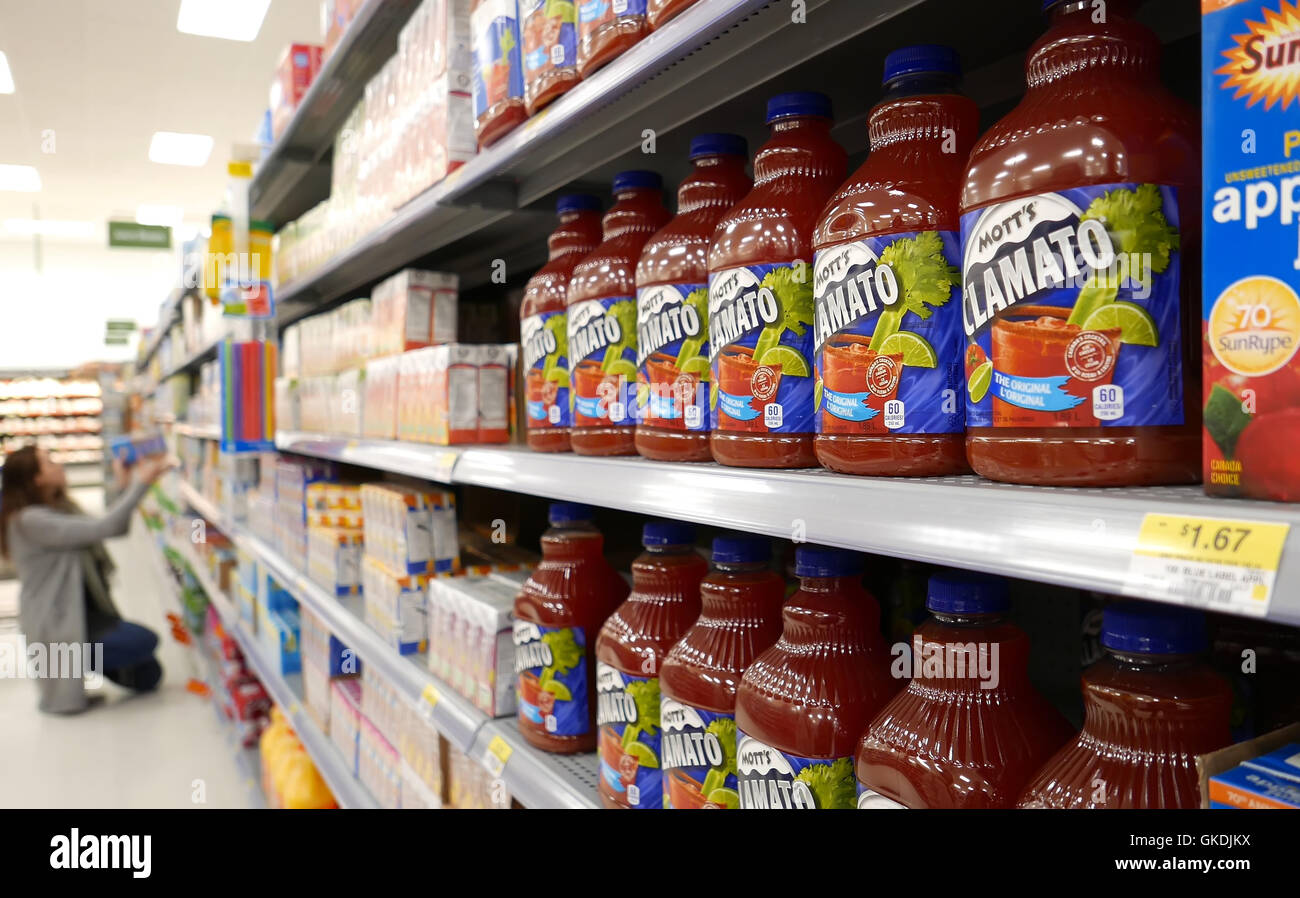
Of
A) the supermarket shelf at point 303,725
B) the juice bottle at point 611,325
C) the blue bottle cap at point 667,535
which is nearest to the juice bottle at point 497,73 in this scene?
the juice bottle at point 611,325

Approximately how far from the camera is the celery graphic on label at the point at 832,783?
2.85 feet

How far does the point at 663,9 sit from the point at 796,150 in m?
0.23

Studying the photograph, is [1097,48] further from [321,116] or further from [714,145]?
[321,116]

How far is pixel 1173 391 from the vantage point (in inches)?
24.6

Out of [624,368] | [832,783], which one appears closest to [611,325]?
[624,368]

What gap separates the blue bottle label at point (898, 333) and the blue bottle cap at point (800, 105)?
25cm

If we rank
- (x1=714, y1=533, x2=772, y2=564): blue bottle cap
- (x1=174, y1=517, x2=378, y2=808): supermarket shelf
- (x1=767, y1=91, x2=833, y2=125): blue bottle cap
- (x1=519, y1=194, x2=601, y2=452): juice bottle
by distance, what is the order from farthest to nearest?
(x1=174, y1=517, x2=378, y2=808): supermarket shelf
(x1=519, y1=194, x2=601, y2=452): juice bottle
(x1=714, y1=533, x2=772, y2=564): blue bottle cap
(x1=767, y1=91, x2=833, y2=125): blue bottle cap

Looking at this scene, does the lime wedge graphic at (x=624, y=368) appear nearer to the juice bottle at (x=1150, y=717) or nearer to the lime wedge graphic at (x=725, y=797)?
the lime wedge graphic at (x=725, y=797)

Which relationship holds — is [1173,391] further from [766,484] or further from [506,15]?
[506,15]

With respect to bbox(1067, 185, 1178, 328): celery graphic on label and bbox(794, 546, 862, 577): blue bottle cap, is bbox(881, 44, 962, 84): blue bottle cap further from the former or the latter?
bbox(794, 546, 862, 577): blue bottle cap

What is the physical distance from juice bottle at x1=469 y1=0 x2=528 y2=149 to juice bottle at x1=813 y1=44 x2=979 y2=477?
2.56ft

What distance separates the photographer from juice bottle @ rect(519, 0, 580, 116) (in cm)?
128

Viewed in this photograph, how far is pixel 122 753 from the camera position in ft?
13.9

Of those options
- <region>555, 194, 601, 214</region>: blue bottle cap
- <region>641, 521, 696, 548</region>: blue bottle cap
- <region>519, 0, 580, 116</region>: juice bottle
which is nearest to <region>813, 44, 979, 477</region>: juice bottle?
<region>641, 521, 696, 548</region>: blue bottle cap
